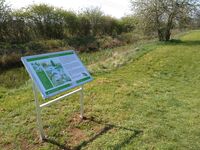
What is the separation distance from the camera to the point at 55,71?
4090 mm

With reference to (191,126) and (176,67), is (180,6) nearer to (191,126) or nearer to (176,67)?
(176,67)

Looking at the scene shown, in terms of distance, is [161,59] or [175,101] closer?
[175,101]

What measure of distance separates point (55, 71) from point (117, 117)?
180cm

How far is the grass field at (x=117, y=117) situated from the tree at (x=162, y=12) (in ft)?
38.0

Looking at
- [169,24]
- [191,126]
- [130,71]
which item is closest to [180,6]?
[169,24]

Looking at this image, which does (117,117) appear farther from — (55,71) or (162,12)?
(162,12)

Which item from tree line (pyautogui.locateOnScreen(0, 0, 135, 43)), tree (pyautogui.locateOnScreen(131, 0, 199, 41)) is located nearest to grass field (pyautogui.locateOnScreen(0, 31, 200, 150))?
tree (pyautogui.locateOnScreen(131, 0, 199, 41))

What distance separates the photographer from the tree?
60.5ft

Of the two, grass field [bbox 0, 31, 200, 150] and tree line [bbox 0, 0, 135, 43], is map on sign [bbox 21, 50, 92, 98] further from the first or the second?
tree line [bbox 0, 0, 135, 43]

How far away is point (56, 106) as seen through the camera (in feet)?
18.4

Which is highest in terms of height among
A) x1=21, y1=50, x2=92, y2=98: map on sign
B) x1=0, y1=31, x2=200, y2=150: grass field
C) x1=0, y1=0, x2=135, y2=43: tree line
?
x1=0, y1=0, x2=135, y2=43: tree line

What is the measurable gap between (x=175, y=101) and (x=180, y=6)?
47.3 feet

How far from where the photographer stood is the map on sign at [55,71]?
369 centimetres

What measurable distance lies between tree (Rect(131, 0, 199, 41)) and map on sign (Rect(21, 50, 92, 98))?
15.6 metres
